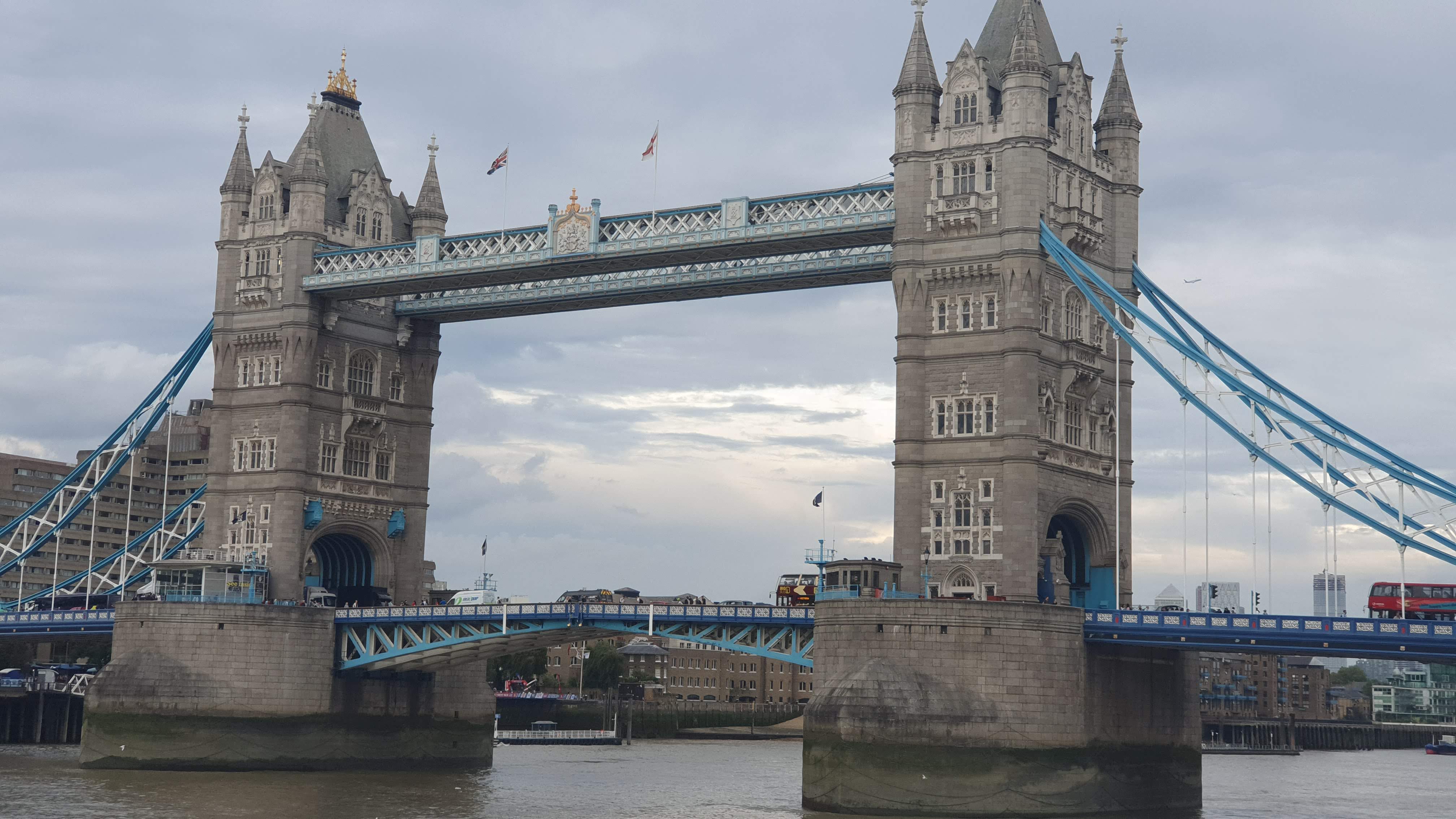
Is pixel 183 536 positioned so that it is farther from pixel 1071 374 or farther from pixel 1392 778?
pixel 1392 778

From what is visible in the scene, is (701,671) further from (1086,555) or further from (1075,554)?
(1086,555)

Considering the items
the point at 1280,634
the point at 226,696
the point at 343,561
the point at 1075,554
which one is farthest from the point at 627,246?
the point at 1280,634

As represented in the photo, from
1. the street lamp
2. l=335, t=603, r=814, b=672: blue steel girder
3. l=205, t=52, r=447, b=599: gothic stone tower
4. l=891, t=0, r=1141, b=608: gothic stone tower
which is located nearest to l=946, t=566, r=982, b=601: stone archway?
l=891, t=0, r=1141, b=608: gothic stone tower

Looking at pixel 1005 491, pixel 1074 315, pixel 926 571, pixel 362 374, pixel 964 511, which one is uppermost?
pixel 1074 315

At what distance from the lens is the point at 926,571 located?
7544 cm

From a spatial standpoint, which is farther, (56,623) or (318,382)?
(56,623)

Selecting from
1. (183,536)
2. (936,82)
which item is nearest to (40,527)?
(183,536)

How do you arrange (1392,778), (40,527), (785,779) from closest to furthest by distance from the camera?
(785,779) → (40,527) → (1392,778)

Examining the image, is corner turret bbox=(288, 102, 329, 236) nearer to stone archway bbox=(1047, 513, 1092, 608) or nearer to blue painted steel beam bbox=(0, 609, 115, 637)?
blue painted steel beam bbox=(0, 609, 115, 637)

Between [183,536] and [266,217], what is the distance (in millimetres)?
18621

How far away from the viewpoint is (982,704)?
67.9 meters

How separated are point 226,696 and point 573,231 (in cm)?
2720

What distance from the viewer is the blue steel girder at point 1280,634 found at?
63.4m

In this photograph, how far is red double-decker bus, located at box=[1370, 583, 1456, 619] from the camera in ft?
249
